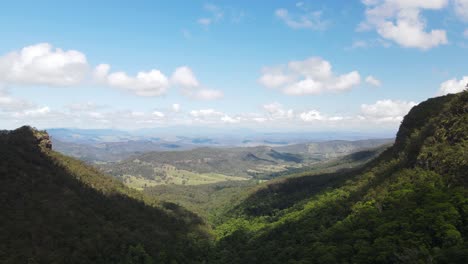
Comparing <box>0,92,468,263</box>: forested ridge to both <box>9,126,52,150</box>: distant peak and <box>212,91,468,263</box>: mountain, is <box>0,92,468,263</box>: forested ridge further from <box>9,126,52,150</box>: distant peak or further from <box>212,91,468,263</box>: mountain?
<box>9,126,52,150</box>: distant peak

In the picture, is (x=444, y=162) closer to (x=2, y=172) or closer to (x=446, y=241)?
(x=446, y=241)

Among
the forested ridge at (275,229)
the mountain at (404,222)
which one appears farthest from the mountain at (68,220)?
the mountain at (404,222)

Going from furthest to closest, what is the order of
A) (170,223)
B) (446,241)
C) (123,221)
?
(170,223), (123,221), (446,241)

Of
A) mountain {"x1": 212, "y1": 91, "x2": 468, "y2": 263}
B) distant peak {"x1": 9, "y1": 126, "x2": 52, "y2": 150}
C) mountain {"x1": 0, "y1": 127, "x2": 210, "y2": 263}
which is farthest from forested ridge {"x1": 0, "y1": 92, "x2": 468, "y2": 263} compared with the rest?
distant peak {"x1": 9, "y1": 126, "x2": 52, "y2": 150}

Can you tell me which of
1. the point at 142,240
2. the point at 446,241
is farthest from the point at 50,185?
the point at 446,241

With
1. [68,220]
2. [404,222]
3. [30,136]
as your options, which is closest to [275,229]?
[404,222]

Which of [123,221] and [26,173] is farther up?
[26,173]

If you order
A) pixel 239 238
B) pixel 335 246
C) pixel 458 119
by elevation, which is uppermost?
pixel 458 119

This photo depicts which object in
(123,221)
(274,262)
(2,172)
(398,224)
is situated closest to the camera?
(398,224)

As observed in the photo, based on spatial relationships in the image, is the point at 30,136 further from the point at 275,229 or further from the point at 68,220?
the point at 275,229
